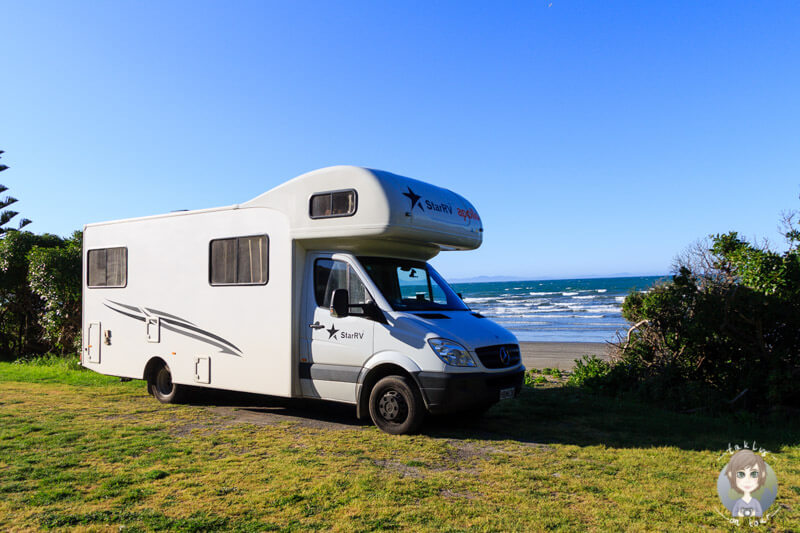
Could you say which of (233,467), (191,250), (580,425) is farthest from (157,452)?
(580,425)


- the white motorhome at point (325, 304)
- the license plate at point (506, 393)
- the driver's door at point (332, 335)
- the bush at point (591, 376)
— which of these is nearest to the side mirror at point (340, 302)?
the white motorhome at point (325, 304)

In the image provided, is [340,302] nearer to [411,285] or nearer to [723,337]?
[411,285]

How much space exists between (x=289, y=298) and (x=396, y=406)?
2.05 meters

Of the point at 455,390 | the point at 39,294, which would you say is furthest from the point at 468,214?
the point at 39,294

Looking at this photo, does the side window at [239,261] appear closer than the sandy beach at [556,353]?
Yes

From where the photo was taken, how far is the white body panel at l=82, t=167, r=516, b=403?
25.1 feet

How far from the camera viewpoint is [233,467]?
5.99m

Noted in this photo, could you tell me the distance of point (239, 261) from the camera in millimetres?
8852

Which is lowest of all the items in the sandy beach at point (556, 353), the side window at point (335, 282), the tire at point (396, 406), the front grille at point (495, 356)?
the sandy beach at point (556, 353)

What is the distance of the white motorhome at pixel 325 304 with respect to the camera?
24.4ft

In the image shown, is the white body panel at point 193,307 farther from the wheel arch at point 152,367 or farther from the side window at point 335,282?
the side window at point 335,282

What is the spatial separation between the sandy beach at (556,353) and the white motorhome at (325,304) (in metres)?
7.51

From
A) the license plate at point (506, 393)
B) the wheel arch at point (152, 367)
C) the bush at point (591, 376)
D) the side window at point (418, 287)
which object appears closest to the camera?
the license plate at point (506, 393)

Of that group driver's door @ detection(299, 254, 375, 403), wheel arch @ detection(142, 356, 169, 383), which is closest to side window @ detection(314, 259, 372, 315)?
driver's door @ detection(299, 254, 375, 403)
